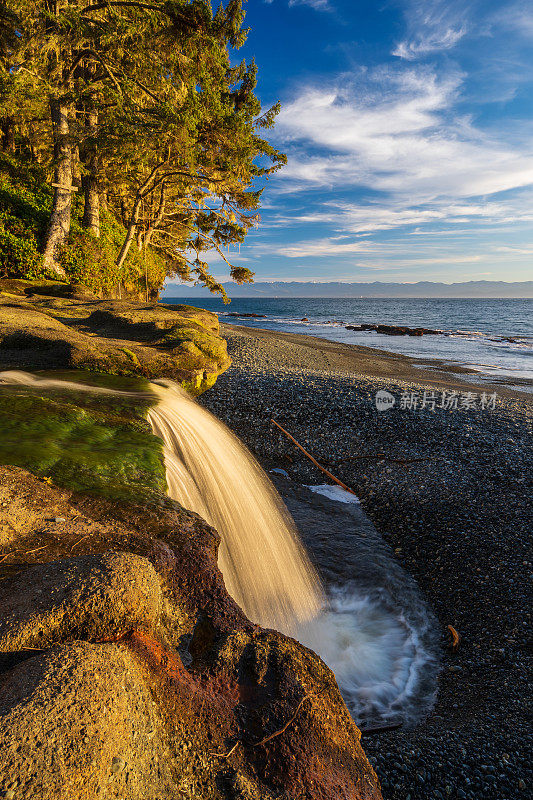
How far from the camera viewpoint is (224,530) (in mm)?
4777

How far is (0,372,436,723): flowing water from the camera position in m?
4.21

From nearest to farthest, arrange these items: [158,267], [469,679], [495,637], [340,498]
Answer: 1. [469,679]
2. [495,637]
3. [340,498]
4. [158,267]

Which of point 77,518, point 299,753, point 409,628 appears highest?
point 77,518

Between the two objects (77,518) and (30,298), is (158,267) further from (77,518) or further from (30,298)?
(77,518)

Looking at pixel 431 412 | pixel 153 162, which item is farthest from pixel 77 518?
pixel 153 162

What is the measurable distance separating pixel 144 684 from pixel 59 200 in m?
19.8

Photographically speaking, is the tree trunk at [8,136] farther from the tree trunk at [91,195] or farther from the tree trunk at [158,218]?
the tree trunk at [158,218]


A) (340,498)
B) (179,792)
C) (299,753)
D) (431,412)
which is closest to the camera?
(179,792)

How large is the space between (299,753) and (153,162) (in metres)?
21.4

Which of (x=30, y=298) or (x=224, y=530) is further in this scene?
(x=30, y=298)

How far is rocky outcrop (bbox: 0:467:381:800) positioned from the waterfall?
157 centimetres

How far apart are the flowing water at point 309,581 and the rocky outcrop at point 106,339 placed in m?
1.29

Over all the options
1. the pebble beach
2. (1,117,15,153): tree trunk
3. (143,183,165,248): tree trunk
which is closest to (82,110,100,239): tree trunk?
(143,183,165,248): tree trunk

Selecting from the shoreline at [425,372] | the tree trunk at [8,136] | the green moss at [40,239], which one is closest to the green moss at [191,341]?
the shoreline at [425,372]
